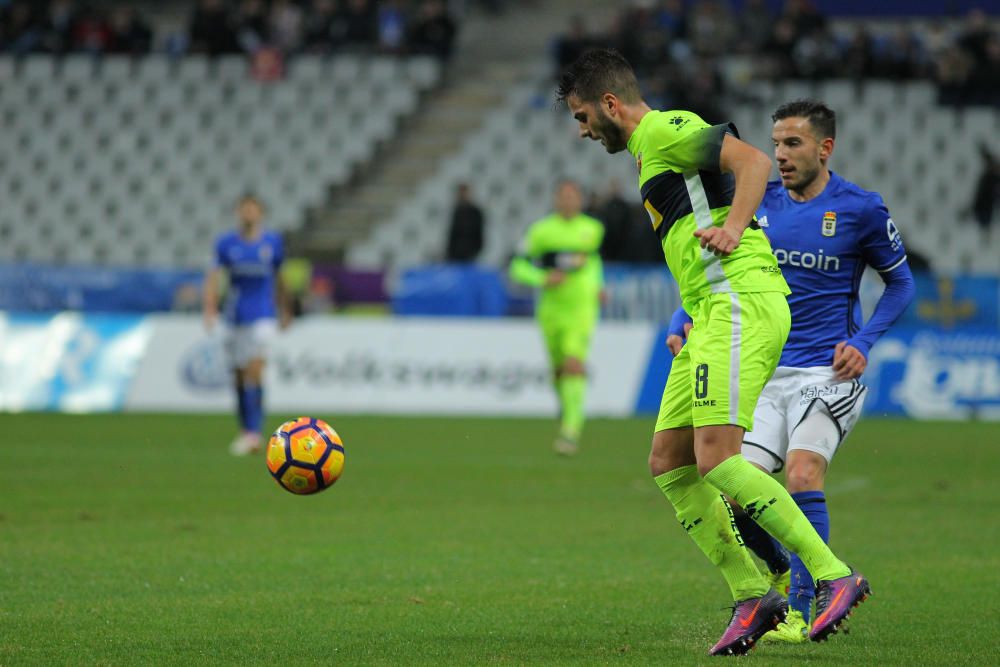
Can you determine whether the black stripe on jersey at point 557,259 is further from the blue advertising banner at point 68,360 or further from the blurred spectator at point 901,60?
the blurred spectator at point 901,60

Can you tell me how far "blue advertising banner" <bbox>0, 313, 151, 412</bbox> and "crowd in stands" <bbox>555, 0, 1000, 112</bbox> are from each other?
919cm

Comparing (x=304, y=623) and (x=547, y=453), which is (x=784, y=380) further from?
(x=547, y=453)

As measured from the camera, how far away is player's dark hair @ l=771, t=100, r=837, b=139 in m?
6.64

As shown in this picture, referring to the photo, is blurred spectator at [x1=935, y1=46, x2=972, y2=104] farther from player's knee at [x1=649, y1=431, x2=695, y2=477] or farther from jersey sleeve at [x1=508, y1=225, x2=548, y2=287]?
player's knee at [x1=649, y1=431, x2=695, y2=477]

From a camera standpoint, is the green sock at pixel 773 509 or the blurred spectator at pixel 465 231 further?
the blurred spectator at pixel 465 231

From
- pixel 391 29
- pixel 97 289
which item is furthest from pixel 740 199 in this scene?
pixel 391 29

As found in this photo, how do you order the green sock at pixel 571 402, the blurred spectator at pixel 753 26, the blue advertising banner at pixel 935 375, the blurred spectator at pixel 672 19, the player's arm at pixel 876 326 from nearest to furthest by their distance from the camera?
the player's arm at pixel 876 326, the green sock at pixel 571 402, the blue advertising banner at pixel 935 375, the blurred spectator at pixel 672 19, the blurred spectator at pixel 753 26

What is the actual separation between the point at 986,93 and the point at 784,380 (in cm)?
1966

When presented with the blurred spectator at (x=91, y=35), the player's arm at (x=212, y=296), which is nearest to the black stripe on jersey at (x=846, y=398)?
the player's arm at (x=212, y=296)

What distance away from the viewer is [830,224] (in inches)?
264

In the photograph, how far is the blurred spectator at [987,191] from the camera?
23406 millimetres

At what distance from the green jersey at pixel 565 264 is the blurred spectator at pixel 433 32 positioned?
41.9 ft

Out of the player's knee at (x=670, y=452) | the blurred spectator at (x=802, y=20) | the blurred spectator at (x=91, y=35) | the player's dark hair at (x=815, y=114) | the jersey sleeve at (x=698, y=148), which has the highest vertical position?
the blurred spectator at (x=802, y=20)

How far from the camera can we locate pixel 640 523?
9992 mm
